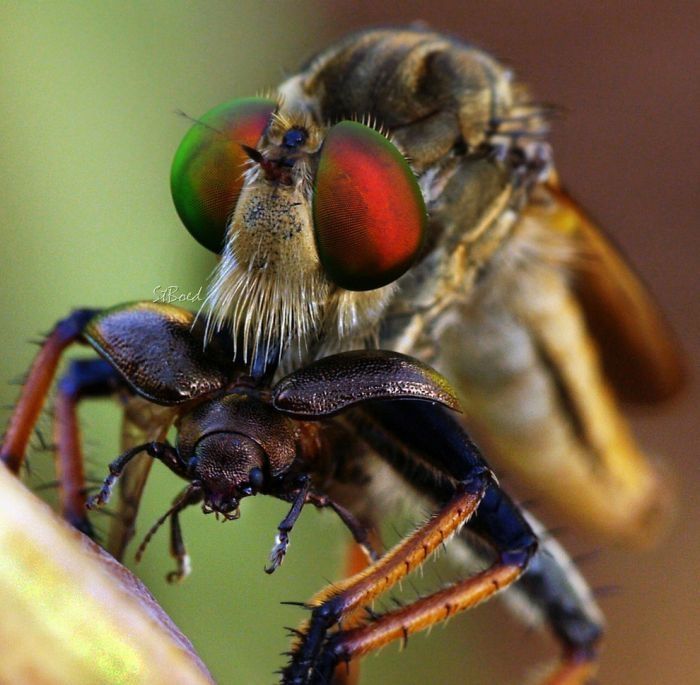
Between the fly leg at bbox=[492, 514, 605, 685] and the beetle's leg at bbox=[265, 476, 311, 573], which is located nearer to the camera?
the beetle's leg at bbox=[265, 476, 311, 573]

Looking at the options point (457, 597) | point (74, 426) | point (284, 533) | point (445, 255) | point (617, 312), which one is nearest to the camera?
point (284, 533)

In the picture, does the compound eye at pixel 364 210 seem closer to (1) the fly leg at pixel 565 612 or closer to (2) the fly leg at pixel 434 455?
(2) the fly leg at pixel 434 455

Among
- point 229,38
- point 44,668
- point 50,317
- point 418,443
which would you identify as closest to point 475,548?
point 418,443

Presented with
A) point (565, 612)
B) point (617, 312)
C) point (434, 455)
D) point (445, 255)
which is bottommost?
point (565, 612)

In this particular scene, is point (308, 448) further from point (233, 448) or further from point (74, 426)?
point (74, 426)

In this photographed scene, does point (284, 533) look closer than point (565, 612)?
Yes

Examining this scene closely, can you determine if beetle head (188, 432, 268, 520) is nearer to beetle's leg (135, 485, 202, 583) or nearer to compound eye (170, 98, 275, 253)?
beetle's leg (135, 485, 202, 583)

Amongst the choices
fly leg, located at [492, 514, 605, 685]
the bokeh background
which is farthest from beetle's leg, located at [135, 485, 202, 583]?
fly leg, located at [492, 514, 605, 685]

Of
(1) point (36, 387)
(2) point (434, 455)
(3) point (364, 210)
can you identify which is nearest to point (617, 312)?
(2) point (434, 455)
